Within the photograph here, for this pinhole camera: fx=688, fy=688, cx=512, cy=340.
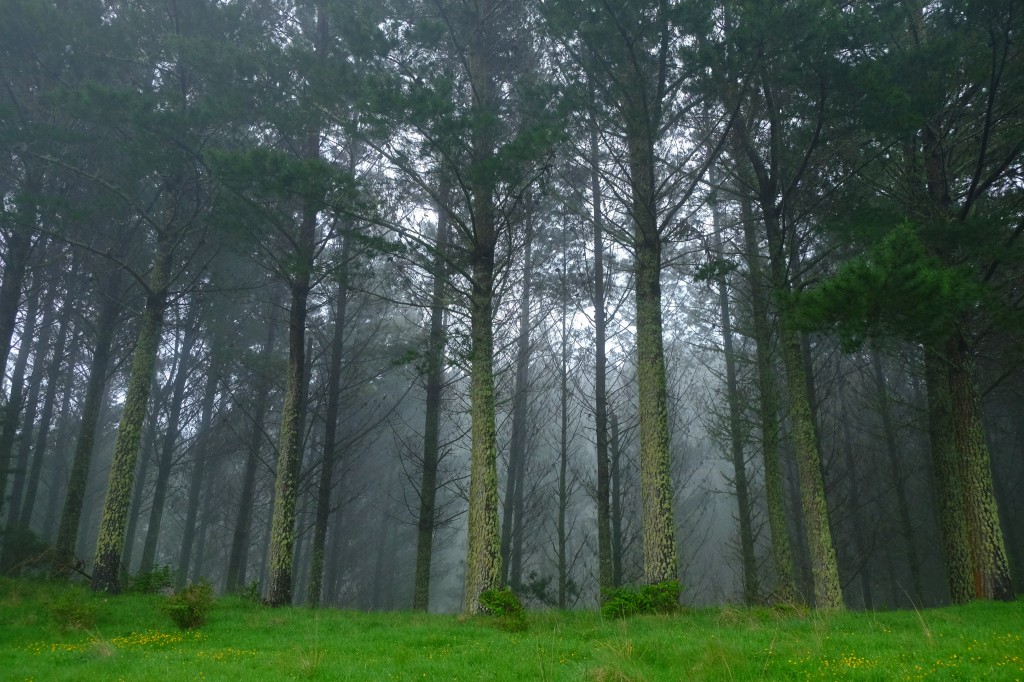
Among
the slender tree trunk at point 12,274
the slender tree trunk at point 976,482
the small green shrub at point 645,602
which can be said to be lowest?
the small green shrub at point 645,602

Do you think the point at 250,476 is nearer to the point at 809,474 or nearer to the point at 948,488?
the point at 809,474

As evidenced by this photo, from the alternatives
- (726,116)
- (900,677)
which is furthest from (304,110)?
(900,677)

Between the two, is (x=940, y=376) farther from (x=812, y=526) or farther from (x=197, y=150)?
(x=197, y=150)

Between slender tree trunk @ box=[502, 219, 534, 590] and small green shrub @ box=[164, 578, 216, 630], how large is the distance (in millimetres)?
8545

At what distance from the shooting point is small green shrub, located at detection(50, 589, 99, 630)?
933 centimetres

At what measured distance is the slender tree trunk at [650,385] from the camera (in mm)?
10680

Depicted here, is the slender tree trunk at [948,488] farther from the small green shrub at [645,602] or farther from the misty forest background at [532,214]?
the small green shrub at [645,602]

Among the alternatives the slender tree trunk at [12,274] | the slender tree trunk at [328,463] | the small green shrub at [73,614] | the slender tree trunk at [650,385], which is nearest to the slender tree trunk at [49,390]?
the slender tree trunk at [12,274]

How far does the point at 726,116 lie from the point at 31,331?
59.7 feet

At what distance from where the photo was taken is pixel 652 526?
10758mm

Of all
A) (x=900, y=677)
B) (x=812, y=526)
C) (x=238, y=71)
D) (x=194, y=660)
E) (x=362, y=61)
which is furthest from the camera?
(x=238, y=71)

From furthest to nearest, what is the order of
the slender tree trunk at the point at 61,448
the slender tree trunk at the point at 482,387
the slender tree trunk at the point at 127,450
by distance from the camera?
the slender tree trunk at the point at 61,448, the slender tree trunk at the point at 127,450, the slender tree trunk at the point at 482,387

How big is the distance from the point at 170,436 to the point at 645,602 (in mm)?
14027

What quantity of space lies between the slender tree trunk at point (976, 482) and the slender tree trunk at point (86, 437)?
595 inches
